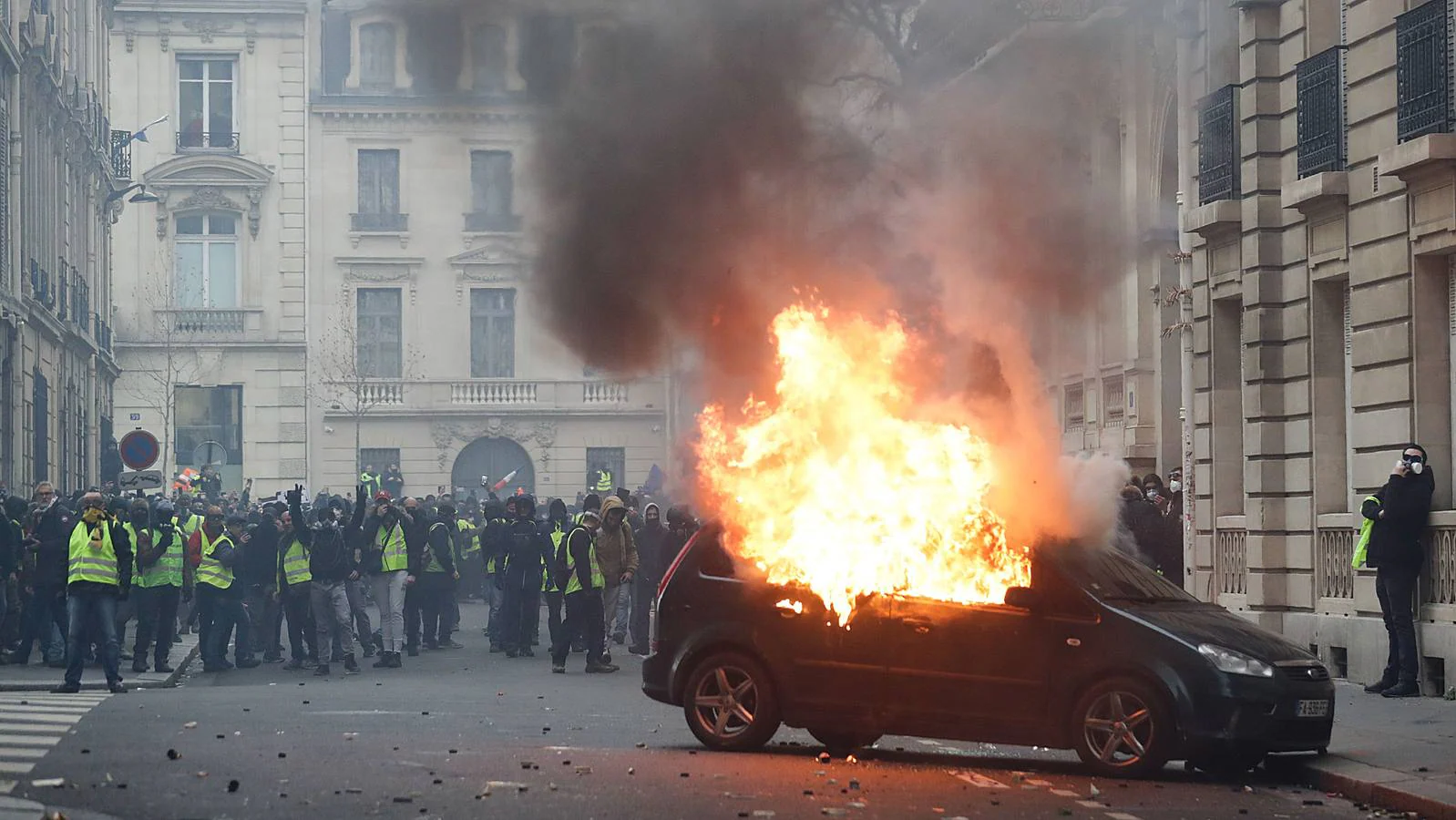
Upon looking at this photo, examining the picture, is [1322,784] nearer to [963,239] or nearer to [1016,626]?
[1016,626]

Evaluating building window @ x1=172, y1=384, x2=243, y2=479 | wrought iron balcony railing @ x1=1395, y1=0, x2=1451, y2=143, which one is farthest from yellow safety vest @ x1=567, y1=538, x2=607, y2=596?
building window @ x1=172, y1=384, x2=243, y2=479

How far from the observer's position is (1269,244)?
65.3ft

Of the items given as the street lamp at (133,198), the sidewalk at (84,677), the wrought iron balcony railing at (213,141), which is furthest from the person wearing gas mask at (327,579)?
the wrought iron balcony railing at (213,141)

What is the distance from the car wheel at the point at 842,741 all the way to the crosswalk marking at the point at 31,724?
458 cm

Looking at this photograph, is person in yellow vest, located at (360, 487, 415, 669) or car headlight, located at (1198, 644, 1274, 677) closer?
car headlight, located at (1198, 644, 1274, 677)

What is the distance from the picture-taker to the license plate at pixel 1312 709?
1200 cm

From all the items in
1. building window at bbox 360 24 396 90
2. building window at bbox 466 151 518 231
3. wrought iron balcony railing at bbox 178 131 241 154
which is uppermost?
wrought iron balcony railing at bbox 178 131 241 154

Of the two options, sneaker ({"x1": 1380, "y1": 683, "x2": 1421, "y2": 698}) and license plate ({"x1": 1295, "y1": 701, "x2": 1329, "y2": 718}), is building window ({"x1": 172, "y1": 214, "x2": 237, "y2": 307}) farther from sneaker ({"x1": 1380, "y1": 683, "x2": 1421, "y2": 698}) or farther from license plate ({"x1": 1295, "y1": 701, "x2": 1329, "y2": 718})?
license plate ({"x1": 1295, "y1": 701, "x2": 1329, "y2": 718})

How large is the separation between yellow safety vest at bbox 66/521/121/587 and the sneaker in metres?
10.3

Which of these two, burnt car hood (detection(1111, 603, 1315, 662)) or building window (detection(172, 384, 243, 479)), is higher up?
building window (detection(172, 384, 243, 479))

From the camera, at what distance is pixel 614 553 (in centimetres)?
2222

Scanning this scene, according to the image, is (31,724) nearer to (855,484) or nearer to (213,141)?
(855,484)

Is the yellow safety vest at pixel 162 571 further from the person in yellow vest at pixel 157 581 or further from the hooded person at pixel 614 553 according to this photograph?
the hooded person at pixel 614 553

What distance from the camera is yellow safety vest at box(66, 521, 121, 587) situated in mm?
18156
